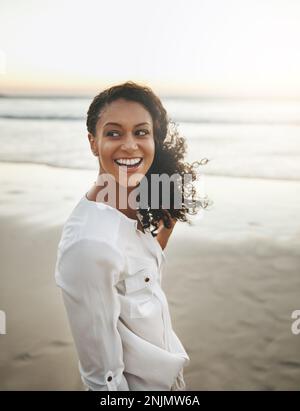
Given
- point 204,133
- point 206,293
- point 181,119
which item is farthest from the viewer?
point 181,119

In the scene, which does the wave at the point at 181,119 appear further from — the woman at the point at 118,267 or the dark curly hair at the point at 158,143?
the woman at the point at 118,267

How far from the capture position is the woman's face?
1377 mm

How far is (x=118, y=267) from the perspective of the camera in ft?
3.92

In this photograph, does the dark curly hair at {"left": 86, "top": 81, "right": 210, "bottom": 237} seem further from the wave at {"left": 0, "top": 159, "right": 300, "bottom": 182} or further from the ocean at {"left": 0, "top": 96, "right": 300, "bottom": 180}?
the ocean at {"left": 0, "top": 96, "right": 300, "bottom": 180}

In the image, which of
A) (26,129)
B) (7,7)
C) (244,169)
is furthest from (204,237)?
(26,129)

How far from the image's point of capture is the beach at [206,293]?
2.10 metres

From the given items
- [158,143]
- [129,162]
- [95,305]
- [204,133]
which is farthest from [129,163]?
[204,133]

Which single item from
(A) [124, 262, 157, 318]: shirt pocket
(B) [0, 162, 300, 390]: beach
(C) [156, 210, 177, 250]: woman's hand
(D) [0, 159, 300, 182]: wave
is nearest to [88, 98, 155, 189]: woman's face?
(A) [124, 262, 157, 318]: shirt pocket

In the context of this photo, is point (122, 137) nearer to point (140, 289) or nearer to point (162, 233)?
point (140, 289)

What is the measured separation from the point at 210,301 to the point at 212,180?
232cm

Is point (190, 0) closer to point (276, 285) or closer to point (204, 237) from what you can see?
point (204, 237)

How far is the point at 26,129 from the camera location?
672 centimetres

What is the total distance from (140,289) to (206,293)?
56.0 inches

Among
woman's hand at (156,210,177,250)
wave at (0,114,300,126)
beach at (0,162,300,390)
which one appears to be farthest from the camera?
wave at (0,114,300,126)
